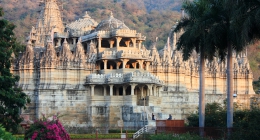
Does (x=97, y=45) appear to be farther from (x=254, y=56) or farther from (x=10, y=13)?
(x=10, y=13)

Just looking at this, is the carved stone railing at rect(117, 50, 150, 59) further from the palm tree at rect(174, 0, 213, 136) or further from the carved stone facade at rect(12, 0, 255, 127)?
the palm tree at rect(174, 0, 213, 136)

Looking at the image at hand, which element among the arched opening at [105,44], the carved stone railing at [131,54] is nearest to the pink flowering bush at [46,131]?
the carved stone railing at [131,54]

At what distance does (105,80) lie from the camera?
57406 mm

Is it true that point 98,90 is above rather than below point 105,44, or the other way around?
below

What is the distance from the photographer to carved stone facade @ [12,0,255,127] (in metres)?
56.2

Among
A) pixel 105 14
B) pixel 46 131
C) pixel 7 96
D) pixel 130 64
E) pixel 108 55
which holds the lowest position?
pixel 46 131

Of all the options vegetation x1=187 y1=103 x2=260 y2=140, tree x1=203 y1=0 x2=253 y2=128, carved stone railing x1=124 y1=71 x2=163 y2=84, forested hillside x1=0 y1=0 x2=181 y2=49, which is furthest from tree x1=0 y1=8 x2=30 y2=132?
forested hillside x1=0 y1=0 x2=181 y2=49

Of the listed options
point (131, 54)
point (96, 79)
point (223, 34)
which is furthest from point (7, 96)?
point (131, 54)

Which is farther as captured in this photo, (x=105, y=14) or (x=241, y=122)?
(x=105, y=14)

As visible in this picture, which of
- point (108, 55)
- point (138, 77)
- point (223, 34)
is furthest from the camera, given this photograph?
point (108, 55)

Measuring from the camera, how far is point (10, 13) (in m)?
157

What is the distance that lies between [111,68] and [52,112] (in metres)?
9.18

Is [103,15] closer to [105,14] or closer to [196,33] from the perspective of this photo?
[105,14]

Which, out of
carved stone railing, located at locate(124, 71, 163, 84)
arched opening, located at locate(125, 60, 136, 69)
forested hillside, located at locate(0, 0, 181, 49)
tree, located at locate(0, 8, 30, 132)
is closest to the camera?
tree, located at locate(0, 8, 30, 132)
